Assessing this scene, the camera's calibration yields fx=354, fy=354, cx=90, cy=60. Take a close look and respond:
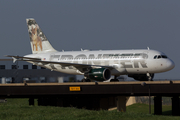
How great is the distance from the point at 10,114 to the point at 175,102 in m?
28.9

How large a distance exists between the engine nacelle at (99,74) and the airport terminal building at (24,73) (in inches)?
1880

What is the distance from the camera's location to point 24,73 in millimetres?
98875

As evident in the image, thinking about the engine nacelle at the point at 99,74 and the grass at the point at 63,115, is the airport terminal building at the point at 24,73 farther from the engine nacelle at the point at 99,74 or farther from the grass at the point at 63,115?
the grass at the point at 63,115

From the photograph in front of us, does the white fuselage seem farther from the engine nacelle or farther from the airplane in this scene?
the engine nacelle

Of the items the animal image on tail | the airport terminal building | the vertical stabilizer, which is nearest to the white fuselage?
the vertical stabilizer

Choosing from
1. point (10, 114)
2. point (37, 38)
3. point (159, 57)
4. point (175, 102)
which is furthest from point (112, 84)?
point (37, 38)

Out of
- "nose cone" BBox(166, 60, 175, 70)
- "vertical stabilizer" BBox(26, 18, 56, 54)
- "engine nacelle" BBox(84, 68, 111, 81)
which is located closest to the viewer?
"nose cone" BBox(166, 60, 175, 70)

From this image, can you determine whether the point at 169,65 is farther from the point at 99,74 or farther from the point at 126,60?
the point at 99,74

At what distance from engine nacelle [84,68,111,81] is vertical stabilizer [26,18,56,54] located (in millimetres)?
14239

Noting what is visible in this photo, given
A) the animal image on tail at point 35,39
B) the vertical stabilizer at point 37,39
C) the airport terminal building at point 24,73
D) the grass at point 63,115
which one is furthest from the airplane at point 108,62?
the airport terminal building at point 24,73

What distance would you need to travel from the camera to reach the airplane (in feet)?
161

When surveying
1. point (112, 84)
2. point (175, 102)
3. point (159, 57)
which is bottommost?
point (175, 102)

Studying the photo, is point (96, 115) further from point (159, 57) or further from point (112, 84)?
point (159, 57)

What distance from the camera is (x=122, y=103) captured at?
54.6m
